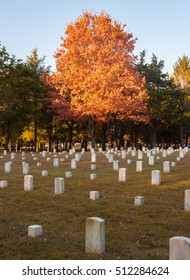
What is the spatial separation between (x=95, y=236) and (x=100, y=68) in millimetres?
27184

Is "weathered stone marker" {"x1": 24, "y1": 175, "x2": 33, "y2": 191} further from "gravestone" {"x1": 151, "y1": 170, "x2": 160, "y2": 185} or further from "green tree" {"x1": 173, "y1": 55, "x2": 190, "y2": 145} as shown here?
"green tree" {"x1": 173, "y1": 55, "x2": 190, "y2": 145}

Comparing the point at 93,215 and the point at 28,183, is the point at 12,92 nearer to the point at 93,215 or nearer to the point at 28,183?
the point at 28,183

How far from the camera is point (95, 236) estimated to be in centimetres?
588

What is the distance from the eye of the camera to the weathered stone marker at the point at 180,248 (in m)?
4.69

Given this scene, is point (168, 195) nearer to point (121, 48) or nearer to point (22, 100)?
point (121, 48)

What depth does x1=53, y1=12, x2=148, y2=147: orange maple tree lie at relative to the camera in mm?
31797

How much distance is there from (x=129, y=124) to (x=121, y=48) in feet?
62.6

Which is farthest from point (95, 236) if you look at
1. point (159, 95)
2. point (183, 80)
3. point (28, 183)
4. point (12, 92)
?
point (183, 80)

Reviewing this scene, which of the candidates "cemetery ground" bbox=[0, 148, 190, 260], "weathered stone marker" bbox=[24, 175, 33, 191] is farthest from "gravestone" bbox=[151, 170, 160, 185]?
"weathered stone marker" bbox=[24, 175, 33, 191]

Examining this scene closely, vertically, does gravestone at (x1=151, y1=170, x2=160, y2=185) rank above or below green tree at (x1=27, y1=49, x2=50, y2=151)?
below

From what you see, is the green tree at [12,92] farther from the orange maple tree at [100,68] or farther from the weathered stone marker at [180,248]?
the weathered stone marker at [180,248]

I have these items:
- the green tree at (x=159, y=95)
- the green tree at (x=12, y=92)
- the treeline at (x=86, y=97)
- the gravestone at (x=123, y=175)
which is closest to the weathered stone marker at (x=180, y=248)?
the gravestone at (x=123, y=175)

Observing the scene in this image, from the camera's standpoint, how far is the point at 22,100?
1577 inches

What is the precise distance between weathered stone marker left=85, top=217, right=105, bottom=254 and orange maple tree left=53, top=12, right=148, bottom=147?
85.6 feet
